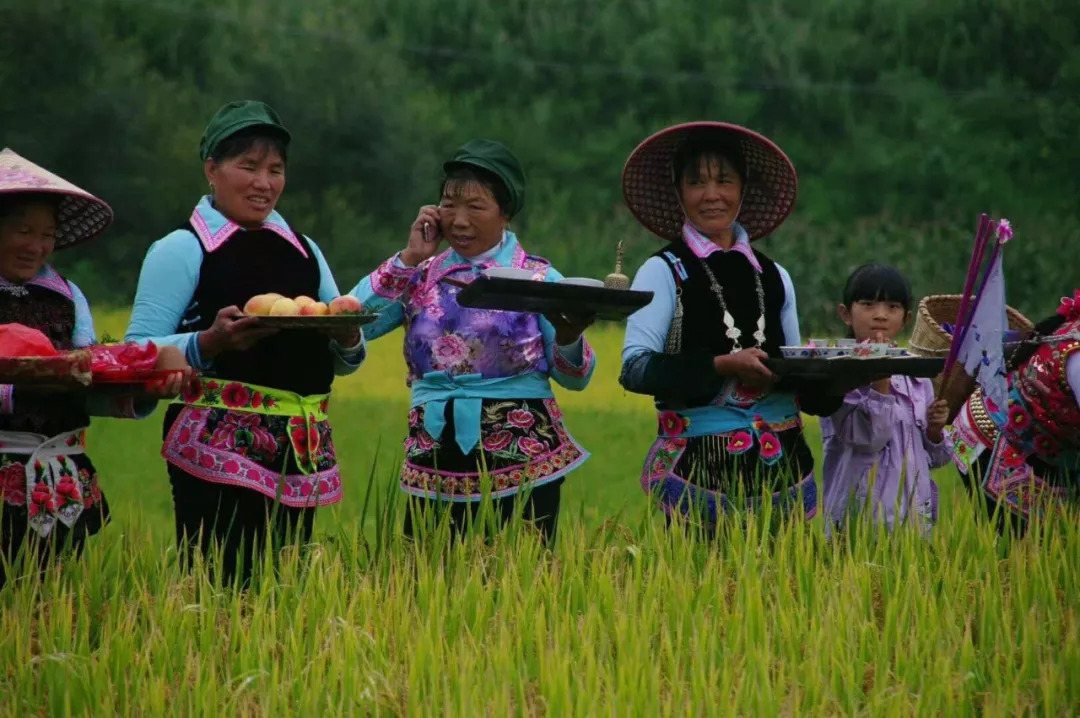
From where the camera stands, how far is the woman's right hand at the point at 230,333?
373 cm

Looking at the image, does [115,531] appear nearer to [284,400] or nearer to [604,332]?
[284,400]

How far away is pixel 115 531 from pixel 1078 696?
2.87 metres

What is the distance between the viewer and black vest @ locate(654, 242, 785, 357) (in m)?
→ 4.19

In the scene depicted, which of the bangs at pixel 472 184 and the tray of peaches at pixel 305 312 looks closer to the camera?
the tray of peaches at pixel 305 312

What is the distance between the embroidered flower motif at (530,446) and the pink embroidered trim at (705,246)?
2.19 feet

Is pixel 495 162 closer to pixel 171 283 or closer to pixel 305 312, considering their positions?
pixel 305 312

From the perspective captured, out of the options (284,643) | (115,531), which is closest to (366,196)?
(115,531)

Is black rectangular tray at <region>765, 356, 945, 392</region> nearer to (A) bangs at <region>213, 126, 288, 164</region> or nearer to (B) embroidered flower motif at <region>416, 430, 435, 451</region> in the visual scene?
(B) embroidered flower motif at <region>416, 430, 435, 451</region>

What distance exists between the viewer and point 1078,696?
3383mm

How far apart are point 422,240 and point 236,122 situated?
0.56 metres

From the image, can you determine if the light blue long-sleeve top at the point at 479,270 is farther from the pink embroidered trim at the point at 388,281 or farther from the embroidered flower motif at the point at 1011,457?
the embroidered flower motif at the point at 1011,457

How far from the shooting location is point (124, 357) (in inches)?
146

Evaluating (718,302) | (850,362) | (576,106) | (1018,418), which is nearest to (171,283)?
(718,302)

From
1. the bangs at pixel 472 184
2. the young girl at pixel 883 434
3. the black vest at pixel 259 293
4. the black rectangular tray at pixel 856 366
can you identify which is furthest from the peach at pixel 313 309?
the young girl at pixel 883 434
